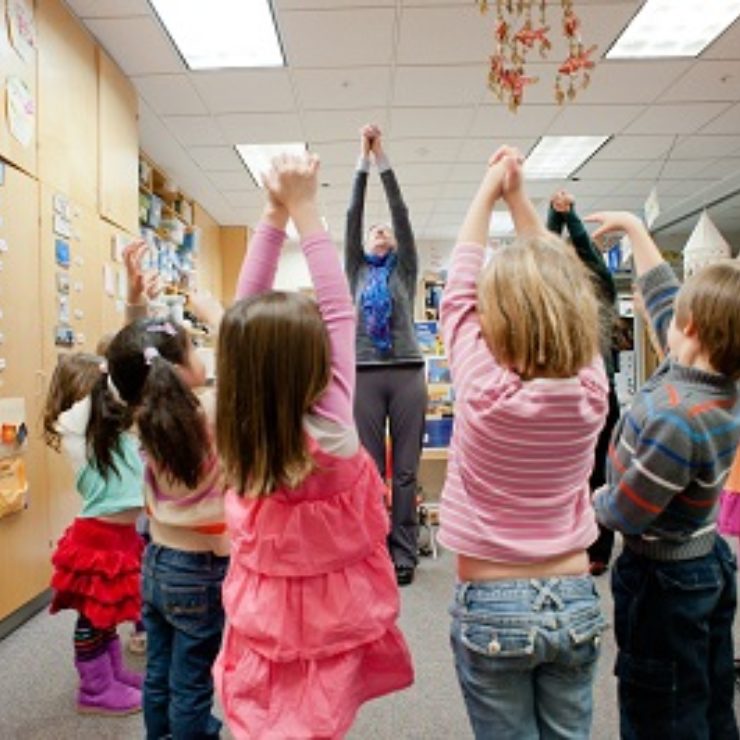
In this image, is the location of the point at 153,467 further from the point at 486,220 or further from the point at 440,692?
the point at 440,692

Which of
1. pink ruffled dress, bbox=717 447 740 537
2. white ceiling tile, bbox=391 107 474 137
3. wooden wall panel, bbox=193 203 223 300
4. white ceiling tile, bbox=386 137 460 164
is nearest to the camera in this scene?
pink ruffled dress, bbox=717 447 740 537

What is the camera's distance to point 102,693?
5.73 ft

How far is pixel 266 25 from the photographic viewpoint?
332 cm

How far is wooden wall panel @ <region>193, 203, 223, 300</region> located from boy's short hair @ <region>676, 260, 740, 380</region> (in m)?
5.75

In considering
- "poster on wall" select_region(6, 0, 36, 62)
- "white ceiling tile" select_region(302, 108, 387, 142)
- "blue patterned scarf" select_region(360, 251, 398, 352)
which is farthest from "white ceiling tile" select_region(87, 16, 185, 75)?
"blue patterned scarf" select_region(360, 251, 398, 352)

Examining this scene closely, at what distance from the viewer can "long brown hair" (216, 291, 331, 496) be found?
3.14ft

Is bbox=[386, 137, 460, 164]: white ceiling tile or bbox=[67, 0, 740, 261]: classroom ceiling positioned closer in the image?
bbox=[67, 0, 740, 261]: classroom ceiling

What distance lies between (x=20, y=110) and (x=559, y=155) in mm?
4272

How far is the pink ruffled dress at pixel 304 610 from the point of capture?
0.98m

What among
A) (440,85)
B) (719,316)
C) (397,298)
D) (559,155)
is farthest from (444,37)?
(719,316)

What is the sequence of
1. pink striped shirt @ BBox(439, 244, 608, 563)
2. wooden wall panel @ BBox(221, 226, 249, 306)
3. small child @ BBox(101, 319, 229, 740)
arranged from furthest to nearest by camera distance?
wooden wall panel @ BBox(221, 226, 249, 306), small child @ BBox(101, 319, 229, 740), pink striped shirt @ BBox(439, 244, 608, 563)

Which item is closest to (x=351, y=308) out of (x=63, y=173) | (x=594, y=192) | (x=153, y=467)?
(x=153, y=467)

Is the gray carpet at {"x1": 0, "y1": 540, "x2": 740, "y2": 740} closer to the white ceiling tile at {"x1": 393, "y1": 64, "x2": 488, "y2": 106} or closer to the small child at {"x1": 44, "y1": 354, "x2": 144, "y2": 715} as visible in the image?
the small child at {"x1": 44, "y1": 354, "x2": 144, "y2": 715}

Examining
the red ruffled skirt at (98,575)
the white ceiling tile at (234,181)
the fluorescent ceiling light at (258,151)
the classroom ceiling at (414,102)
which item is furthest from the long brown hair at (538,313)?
the white ceiling tile at (234,181)
